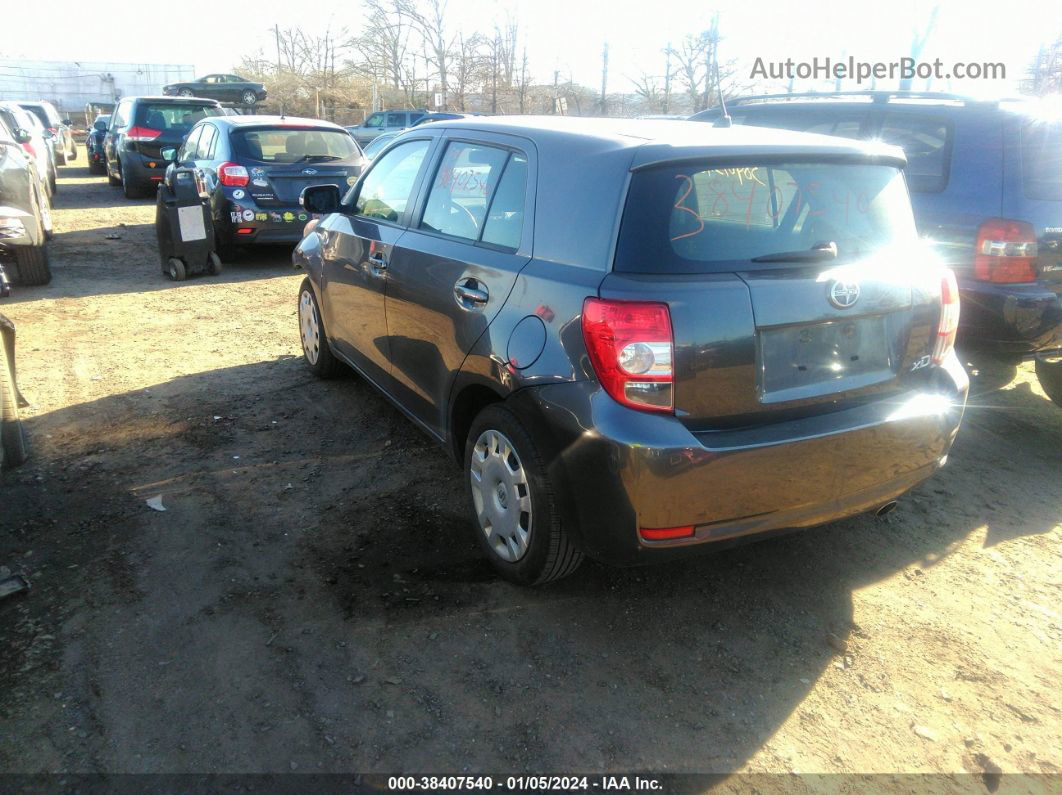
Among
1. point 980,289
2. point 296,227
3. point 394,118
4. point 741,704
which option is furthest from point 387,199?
point 394,118

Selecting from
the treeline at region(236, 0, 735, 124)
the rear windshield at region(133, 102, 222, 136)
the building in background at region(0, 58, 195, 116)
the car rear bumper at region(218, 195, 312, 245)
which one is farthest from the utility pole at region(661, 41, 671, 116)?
the building in background at region(0, 58, 195, 116)

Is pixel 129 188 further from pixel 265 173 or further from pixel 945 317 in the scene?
pixel 945 317

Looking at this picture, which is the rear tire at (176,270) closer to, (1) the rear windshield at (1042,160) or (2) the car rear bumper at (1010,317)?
(2) the car rear bumper at (1010,317)

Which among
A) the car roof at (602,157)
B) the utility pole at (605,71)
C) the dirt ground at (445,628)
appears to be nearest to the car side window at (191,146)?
the dirt ground at (445,628)

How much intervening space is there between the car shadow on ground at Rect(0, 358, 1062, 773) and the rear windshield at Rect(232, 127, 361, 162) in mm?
5700

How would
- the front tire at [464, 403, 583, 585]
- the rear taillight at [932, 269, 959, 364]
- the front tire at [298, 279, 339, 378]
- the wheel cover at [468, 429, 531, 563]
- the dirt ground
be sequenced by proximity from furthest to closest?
the front tire at [298, 279, 339, 378], the rear taillight at [932, 269, 959, 364], the wheel cover at [468, 429, 531, 563], the front tire at [464, 403, 583, 585], the dirt ground

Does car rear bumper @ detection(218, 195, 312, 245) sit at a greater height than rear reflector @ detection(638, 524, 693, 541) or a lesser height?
greater

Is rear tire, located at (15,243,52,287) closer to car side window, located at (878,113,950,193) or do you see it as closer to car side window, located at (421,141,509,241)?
car side window, located at (421,141,509,241)

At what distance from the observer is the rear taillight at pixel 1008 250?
15.3 ft

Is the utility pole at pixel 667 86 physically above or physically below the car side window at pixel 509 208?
above

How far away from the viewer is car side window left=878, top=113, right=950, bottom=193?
17.0ft

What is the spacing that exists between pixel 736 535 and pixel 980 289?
2.91 m

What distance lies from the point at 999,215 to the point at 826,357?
2.60m

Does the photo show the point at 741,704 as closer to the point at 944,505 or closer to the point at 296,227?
the point at 944,505
